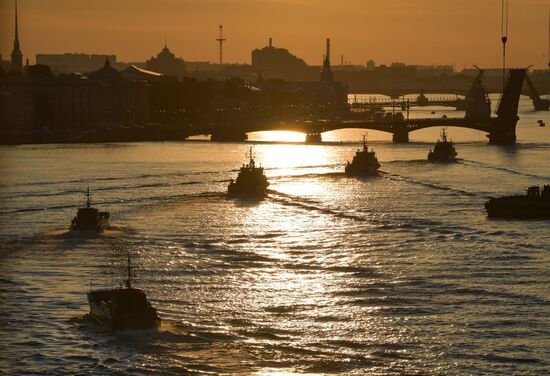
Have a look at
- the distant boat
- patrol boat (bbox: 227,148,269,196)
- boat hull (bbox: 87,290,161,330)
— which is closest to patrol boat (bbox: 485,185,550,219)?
patrol boat (bbox: 227,148,269,196)

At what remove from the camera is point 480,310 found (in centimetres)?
3728

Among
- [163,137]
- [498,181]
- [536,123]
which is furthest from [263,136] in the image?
[498,181]

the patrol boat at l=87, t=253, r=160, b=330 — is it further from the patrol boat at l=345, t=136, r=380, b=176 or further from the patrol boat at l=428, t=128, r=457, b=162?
the patrol boat at l=428, t=128, r=457, b=162

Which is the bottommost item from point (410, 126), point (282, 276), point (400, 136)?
point (282, 276)

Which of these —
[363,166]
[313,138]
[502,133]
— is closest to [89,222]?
[363,166]

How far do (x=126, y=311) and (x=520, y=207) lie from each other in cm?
2918

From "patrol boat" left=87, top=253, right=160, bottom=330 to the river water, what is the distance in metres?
0.34

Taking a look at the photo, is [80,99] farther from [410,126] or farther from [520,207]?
[520,207]

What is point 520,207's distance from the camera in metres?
60.5

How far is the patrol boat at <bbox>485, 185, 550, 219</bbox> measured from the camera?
59125mm

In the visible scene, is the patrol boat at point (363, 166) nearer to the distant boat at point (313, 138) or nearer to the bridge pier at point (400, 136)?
the bridge pier at point (400, 136)

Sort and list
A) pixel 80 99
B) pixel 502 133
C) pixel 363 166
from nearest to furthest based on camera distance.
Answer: pixel 363 166
pixel 502 133
pixel 80 99

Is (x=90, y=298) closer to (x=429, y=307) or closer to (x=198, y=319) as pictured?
(x=198, y=319)

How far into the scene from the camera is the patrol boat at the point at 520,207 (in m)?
59.1
